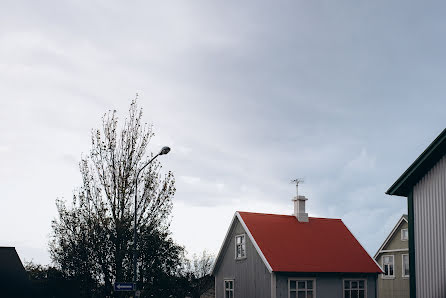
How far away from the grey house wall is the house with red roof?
7.47 metres

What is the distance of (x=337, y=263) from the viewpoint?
37.6m

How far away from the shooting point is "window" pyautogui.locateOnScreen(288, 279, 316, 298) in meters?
35.4

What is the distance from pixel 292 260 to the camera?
119ft

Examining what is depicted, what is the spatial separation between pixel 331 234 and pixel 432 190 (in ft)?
69.6

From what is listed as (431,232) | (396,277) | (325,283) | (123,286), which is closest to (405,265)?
(396,277)

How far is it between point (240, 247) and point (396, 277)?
15.7m

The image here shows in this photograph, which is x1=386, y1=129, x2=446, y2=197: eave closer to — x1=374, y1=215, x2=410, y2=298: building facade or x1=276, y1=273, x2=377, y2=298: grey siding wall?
x1=276, y1=273, x2=377, y2=298: grey siding wall

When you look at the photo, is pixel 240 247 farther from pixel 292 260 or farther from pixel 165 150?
pixel 165 150

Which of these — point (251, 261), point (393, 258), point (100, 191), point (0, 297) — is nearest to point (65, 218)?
point (100, 191)

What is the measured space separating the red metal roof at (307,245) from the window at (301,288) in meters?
0.82

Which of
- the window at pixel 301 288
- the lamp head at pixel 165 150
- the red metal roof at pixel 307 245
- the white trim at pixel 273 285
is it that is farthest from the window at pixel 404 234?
the lamp head at pixel 165 150

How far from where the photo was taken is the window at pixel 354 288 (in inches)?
1474

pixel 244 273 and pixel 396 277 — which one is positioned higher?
pixel 244 273

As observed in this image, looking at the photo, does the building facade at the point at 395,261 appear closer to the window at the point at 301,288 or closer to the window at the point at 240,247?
the window at the point at 301,288
